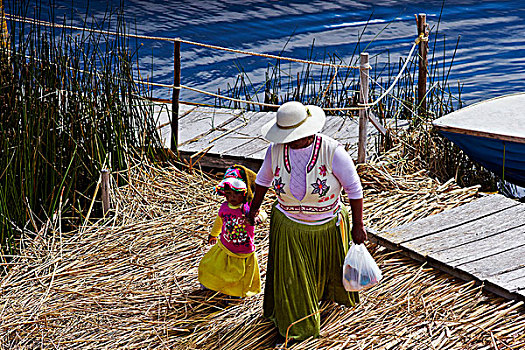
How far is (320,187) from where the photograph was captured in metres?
2.76

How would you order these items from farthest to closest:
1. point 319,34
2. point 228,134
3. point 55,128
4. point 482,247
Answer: point 319,34, point 228,134, point 55,128, point 482,247

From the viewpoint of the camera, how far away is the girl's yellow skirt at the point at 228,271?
10.4 ft

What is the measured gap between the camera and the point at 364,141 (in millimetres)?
4531

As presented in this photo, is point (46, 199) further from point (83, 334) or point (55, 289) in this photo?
point (83, 334)

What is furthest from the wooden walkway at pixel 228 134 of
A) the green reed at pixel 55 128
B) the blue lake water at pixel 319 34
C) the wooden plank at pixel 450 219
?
the blue lake water at pixel 319 34

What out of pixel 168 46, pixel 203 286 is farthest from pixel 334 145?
pixel 168 46

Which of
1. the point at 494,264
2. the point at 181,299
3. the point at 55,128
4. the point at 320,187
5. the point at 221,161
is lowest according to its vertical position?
the point at 181,299

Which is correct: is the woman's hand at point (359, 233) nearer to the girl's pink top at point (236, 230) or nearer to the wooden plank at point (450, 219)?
the girl's pink top at point (236, 230)

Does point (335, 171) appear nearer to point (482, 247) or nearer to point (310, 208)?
point (310, 208)

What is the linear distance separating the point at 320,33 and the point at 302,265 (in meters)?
8.97

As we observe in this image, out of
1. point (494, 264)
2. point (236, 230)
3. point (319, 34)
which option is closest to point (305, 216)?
point (236, 230)

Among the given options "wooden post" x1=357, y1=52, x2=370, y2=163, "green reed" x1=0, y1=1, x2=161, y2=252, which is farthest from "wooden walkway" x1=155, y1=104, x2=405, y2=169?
"green reed" x1=0, y1=1, x2=161, y2=252

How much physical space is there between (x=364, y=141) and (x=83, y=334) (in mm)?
2206

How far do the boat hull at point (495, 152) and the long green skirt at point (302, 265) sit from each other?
6.66 feet
